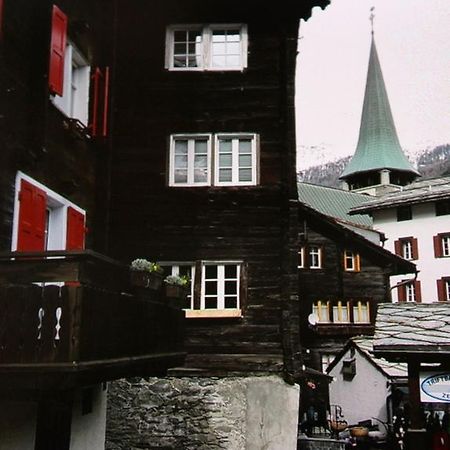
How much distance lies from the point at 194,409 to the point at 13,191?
743 centimetres

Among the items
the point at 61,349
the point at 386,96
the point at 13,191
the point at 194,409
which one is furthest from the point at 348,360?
the point at 386,96

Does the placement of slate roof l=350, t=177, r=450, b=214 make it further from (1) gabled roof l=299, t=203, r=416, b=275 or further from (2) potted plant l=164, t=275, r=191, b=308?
(2) potted plant l=164, t=275, r=191, b=308

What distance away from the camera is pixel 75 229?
11.9 meters

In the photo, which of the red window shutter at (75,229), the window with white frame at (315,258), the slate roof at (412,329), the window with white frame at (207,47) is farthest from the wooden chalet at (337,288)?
the slate roof at (412,329)

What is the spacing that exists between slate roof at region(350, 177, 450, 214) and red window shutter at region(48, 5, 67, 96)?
116ft

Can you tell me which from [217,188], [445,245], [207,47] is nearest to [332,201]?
[445,245]

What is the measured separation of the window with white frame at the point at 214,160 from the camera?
15.8 metres

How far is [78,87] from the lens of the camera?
42.0ft

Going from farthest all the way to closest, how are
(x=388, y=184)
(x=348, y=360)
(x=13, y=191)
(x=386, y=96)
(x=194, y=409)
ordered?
1. (x=386, y=96)
2. (x=388, y=184)
3. (x=348, y=360)
4. (x=194, y=409)
5. (x=13, y=191)

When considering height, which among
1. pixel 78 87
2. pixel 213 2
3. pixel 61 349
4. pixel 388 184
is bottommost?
pixel 61 349

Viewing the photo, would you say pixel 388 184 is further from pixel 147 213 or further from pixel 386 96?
pixel 147 213

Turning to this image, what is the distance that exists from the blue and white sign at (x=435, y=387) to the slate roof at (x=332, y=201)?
46.3 m

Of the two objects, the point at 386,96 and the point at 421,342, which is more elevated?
the point at 386,96

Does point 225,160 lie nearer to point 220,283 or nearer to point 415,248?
point 220,283
